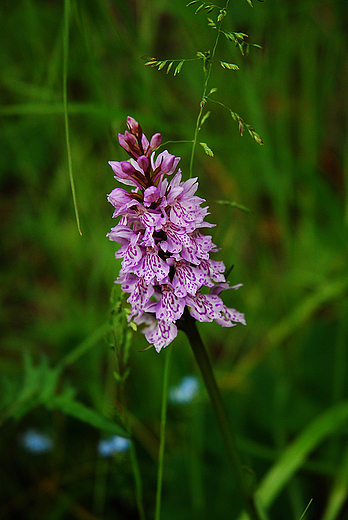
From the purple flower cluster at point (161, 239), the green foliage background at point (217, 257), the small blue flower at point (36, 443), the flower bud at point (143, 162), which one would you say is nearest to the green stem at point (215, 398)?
the purple flower cluster at point (161, 239)

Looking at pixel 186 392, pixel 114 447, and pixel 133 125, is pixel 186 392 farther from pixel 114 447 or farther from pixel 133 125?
pixel 133 125

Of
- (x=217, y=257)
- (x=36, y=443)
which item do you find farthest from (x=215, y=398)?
Result: (x=36, y=443)

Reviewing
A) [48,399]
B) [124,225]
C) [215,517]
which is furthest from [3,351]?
[124,225]

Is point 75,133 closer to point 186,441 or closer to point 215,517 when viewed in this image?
point 186,441

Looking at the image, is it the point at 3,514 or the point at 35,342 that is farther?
the point at 35,342

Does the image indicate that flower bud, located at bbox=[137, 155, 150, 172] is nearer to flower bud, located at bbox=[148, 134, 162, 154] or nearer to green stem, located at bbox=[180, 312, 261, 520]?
flower bud, located at bbox=[148, 134, 162, 154]

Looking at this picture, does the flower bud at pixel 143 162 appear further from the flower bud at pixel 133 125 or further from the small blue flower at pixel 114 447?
the small blue flower at pixel 114 447

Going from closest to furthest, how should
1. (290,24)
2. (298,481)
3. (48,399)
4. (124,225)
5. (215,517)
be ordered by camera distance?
(124,225) < (48,399) < (215,517) < (298,481) < (290,24)
